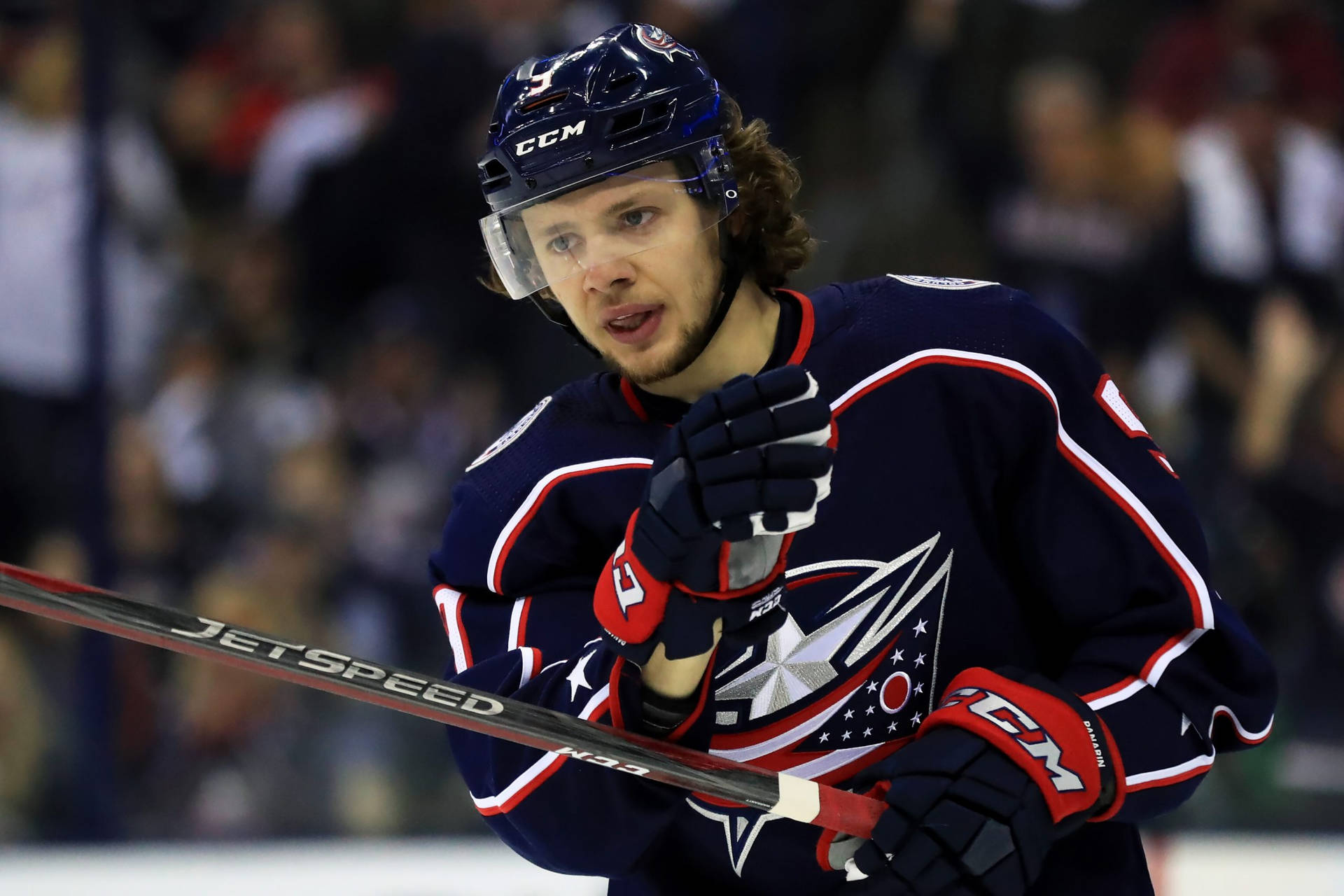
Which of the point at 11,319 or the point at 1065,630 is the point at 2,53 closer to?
the point at 11,319

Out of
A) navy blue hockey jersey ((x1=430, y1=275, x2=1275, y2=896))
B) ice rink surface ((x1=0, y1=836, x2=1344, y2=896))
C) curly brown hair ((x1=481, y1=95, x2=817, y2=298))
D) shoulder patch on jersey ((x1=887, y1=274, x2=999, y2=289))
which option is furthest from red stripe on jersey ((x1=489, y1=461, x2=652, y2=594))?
ice rink surface ((x1=0, y1=836, x2=1344, y2=896))

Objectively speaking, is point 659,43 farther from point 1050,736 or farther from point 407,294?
point 407,294

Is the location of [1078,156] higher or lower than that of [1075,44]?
lower

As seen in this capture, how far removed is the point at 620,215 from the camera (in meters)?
1.58

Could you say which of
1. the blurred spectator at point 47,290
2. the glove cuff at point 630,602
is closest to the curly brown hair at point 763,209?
the glove cuff at point 630,602

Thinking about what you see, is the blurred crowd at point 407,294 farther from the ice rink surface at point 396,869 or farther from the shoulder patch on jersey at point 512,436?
the shoulder patch on jersey at point 512,436

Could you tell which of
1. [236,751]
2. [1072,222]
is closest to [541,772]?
[236,751]

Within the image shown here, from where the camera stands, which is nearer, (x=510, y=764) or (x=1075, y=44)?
(x=510, y=764)

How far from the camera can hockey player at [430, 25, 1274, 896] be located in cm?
149

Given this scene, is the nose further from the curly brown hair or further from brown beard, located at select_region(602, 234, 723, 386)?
the curly brown hair

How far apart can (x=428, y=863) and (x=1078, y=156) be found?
2.00 m

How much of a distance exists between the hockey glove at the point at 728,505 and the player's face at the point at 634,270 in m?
0.25

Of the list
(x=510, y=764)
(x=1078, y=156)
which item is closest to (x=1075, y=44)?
(x=1078, y=156)

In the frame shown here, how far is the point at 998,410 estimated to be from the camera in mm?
1548
